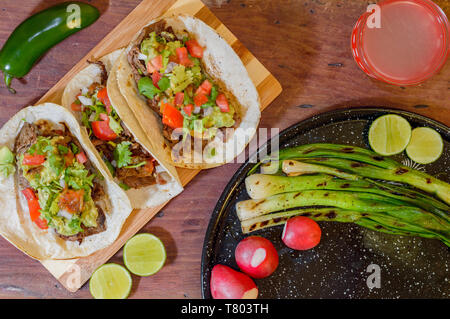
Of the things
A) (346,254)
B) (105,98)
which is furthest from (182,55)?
(346,254)

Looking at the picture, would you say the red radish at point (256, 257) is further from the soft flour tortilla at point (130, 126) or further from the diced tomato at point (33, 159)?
the diced tomato at point (33, 159)

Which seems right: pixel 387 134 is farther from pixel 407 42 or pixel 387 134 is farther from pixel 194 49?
pixel 194 49

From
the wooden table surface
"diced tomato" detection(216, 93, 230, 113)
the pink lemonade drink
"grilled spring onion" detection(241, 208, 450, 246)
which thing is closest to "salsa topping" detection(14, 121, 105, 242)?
the wooden table surface

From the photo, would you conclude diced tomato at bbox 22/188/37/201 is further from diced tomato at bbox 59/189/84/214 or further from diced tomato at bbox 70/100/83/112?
diced tomato at bbox 70/100/83/112

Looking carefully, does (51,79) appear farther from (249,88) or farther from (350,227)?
(350,227)

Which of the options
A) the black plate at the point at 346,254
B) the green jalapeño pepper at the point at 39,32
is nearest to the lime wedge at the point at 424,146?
the black plate at the point at 346,254

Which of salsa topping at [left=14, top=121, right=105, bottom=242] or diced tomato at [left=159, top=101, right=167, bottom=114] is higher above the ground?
diced tomato at [left=159, top=101, right=167, bottom=114]
